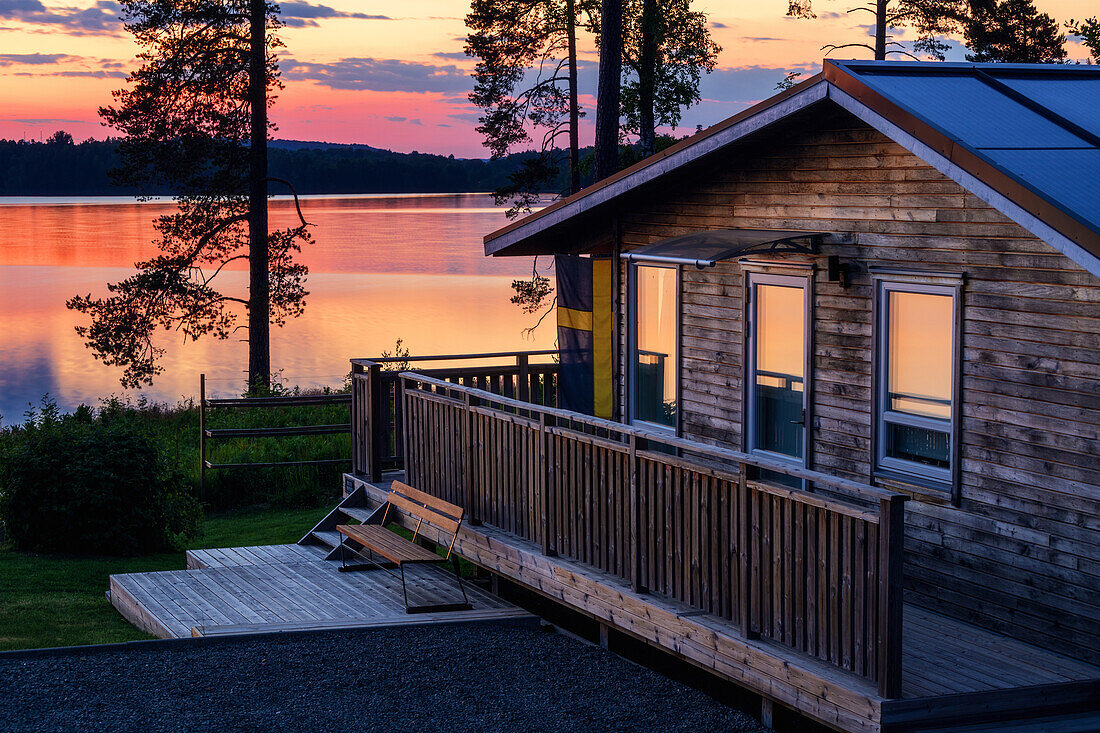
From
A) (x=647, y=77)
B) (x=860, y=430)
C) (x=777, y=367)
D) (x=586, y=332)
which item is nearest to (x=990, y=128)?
(x=860, y=430)

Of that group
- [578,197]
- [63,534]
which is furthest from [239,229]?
[578,197]

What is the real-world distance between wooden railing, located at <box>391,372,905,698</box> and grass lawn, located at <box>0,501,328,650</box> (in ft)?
10.9

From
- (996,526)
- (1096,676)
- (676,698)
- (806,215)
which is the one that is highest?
(806,215)

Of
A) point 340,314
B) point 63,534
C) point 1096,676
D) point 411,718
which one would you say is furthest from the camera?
point 340,314

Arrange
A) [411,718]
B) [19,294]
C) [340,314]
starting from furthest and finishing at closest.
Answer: [19,294] < [340,314] < [411,718]

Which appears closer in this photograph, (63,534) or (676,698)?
(676,698)

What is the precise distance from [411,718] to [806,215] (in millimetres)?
5088

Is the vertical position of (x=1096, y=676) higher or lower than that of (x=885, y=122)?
lower

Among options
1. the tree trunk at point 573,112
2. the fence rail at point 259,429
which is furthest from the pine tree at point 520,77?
the fence rail at point 259,429

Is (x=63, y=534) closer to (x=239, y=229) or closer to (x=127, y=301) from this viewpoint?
(x=127, y=301)

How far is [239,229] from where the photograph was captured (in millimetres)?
31312

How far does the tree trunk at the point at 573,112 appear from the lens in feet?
111

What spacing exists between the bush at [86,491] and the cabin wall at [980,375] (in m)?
7.21

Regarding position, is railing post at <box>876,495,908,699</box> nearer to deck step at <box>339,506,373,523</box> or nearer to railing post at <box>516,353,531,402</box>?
deck step at <box>339,506,373,523</box>
